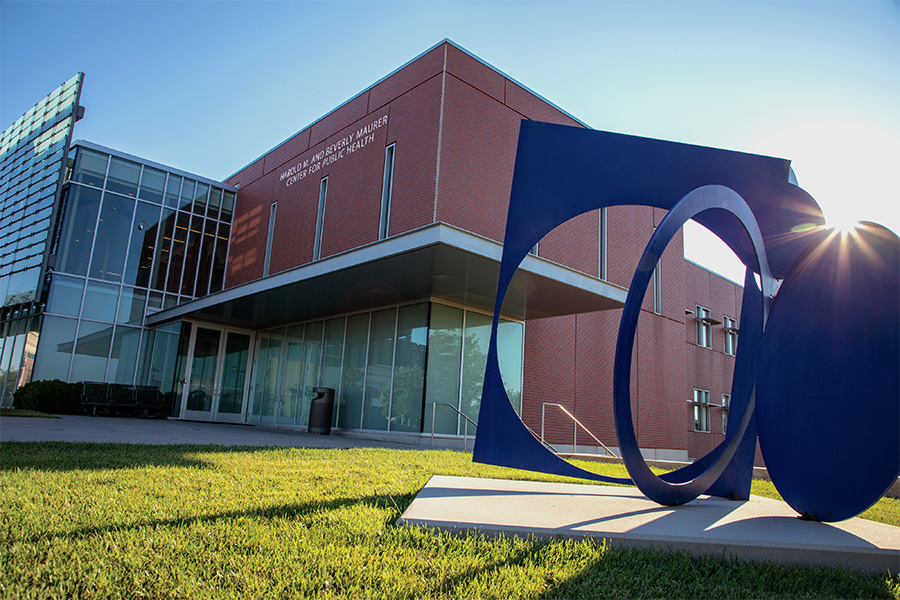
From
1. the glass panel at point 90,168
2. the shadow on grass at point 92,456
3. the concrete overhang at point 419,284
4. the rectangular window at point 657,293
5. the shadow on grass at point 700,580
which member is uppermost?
the glass panel at point 90,168

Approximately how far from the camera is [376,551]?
3.14 meters

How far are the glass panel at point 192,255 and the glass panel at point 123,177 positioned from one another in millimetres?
2417

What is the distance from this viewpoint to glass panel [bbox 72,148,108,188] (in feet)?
68.9

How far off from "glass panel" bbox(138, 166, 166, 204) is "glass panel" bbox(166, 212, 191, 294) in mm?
1054

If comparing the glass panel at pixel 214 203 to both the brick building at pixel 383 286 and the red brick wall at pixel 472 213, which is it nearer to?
the brick building at pixel 383 286

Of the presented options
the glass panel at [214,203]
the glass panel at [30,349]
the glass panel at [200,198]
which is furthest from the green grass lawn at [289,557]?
the glass panel at [214,203]

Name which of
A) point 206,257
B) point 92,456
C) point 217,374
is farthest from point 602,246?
point 92,456

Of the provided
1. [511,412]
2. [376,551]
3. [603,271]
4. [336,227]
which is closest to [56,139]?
[336,227]

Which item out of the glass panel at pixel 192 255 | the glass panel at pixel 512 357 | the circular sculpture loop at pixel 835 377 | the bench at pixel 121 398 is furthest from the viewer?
the glass panel at pixel 192 255

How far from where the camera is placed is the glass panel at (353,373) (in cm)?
1620

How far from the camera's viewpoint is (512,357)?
54.6 ft

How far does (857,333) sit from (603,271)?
1527 cm

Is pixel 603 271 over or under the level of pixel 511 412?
over

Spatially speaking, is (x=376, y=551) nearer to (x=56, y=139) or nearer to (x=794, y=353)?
(x=794, y=353)
